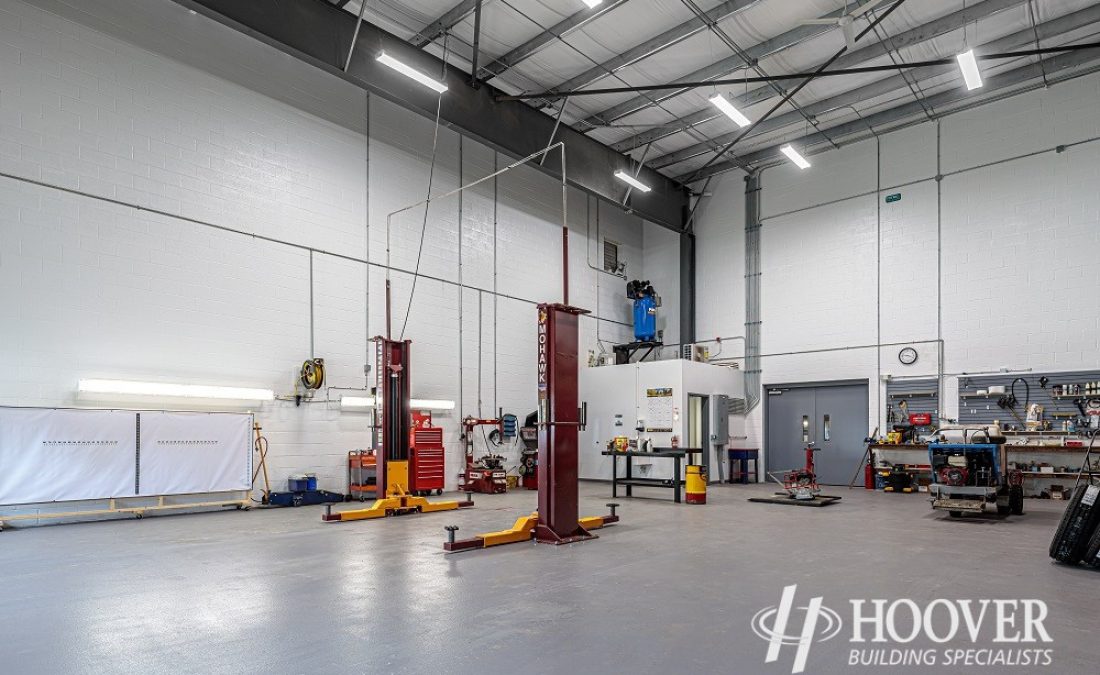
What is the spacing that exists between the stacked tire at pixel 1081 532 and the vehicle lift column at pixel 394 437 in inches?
259

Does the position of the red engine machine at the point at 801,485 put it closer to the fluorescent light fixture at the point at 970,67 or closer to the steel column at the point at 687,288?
the fluorescent light fixture at the point at 970,67

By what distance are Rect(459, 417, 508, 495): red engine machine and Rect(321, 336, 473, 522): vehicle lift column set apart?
2276 mm

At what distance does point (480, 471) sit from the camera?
1177 centimetres

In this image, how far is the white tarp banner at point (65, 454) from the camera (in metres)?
7.46

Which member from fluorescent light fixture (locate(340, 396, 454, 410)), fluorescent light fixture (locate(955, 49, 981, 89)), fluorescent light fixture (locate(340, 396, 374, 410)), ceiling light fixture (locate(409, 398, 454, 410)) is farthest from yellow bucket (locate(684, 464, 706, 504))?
fluorescent light fixture (locate(955, 49, 981, 89))

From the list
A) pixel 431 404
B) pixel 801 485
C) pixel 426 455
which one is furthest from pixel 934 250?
pixel 426 455

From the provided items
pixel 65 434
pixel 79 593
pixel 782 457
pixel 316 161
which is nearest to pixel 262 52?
pixel 316 161

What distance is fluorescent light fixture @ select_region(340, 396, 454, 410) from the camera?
34.8 ft

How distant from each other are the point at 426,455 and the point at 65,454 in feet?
16.0

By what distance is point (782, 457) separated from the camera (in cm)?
1437

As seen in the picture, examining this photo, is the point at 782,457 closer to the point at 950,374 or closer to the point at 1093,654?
the point at 950,374

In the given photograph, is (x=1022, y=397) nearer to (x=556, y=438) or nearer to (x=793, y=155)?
(x=793, y=155)

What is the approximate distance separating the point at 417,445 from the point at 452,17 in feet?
21.7

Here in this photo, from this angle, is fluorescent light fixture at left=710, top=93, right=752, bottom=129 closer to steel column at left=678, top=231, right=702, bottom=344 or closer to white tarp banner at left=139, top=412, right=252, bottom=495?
steel column at left=678, top=231, right=702, bottom=344
